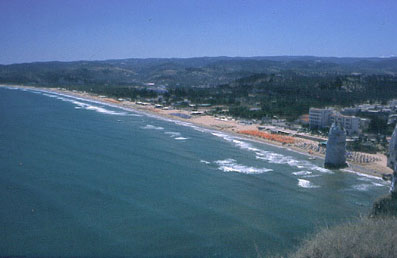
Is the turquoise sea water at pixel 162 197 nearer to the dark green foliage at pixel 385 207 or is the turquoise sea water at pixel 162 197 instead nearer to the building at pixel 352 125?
the dark green foliage at pixel 385 207

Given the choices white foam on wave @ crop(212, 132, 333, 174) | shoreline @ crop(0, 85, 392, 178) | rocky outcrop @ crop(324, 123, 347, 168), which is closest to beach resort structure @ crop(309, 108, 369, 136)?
shoreline @ crop(0, 85, 392, 178)

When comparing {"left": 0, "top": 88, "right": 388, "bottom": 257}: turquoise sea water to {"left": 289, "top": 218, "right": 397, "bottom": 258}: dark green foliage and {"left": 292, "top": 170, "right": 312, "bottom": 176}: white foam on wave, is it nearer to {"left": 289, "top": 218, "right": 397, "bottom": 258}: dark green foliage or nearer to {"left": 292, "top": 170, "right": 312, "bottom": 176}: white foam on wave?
{"left": 292, "top": 170, "right": 312, "bottom": 176}: white foam on wave

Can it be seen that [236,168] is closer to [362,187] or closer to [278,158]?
[278,158]

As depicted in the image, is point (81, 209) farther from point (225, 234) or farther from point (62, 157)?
point (62, 157)

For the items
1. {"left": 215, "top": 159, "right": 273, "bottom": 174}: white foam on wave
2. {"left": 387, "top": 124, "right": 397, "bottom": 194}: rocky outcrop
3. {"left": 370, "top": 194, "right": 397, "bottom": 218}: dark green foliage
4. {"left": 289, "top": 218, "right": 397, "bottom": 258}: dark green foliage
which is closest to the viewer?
{"left": 289, "top": 218, "right": 397, "bottom": 258}: dark green foliage

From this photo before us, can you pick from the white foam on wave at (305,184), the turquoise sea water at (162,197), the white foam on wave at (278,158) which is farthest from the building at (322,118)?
the white foam on wave at (305,184)
